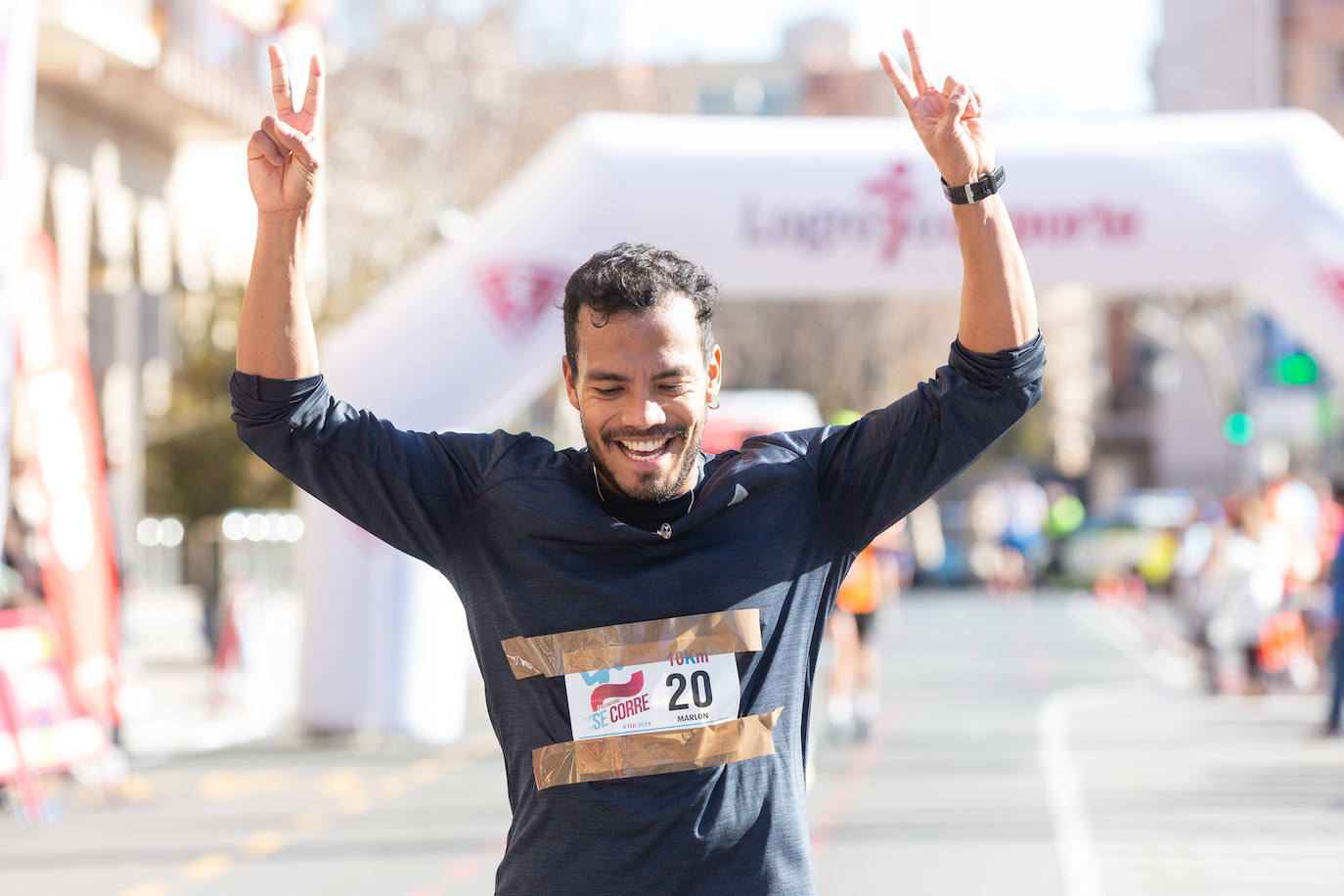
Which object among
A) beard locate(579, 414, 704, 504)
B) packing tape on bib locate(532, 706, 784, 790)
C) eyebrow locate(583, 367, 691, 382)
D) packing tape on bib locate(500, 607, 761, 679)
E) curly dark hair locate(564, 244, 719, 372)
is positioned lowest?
packing tape on bib locate(532, 706, 784, 790)

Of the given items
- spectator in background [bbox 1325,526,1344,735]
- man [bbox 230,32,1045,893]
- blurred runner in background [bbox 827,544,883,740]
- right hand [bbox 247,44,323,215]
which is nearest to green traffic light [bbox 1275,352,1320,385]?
spectator in background [bbox 1325,526,1344,735]

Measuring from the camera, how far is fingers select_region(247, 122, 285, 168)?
8.50ft

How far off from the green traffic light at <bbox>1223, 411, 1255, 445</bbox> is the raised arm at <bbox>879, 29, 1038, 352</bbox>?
58.4 feet

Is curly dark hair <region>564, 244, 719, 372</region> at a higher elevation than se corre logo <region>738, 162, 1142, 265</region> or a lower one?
lower

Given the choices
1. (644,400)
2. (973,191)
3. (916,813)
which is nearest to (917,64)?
(973,191)

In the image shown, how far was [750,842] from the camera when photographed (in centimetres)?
249

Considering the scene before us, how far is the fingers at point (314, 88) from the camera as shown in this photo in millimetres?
2641

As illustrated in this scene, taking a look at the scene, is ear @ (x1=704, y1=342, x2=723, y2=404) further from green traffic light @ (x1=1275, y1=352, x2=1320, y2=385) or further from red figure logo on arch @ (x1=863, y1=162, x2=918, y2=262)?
green traffic light @ (x1=1275, y1=352, x2=1320, y2=385)

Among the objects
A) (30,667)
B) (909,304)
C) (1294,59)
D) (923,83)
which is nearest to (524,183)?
(30,667)

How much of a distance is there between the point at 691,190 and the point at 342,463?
334 inches

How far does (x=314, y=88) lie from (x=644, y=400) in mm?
633

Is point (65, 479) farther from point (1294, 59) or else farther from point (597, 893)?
point (1294, 59)

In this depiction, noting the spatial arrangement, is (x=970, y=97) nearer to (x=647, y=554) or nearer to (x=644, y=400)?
(x=644, y=400)

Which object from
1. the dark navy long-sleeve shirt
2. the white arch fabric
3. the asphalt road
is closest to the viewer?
the dark navy long-sleeve shirt
